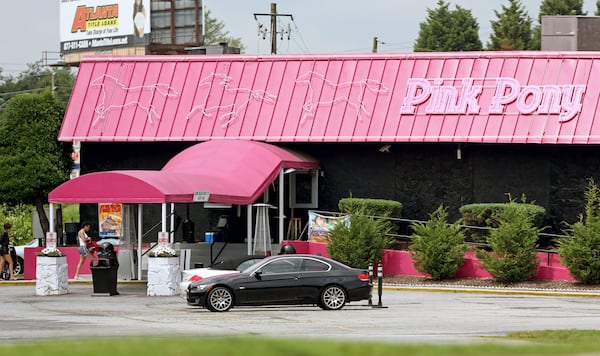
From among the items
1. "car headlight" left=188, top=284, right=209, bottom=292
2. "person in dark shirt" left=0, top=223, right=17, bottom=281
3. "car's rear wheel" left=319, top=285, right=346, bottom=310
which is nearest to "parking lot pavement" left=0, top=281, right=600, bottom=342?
"car's rear wheel" left=319, top=285, right=346, bottom=310

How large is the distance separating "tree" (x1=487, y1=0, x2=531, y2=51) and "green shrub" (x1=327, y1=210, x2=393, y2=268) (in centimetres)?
5718

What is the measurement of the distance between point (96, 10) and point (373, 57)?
4672cm

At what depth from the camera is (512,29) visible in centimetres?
9550

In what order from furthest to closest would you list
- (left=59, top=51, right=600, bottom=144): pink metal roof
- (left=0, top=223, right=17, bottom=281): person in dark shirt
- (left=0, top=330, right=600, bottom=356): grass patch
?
(left=59, top=51, right=600, bottom=144): pink metal roof < (left=0, top=223, right=17, bottom=281): person in dark shirt < (left=0, top=330, right=600, bottom=356): grass patch

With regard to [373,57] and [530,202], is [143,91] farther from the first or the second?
[530,202]

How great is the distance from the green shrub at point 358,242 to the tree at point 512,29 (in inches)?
2251

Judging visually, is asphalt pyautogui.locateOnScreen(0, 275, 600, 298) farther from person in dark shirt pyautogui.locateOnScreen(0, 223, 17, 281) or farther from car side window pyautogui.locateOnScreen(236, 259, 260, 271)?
person in dark shirt pyautogui.locateOnScreen(0, 223, 17, 281)

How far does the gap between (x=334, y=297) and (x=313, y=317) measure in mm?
2494

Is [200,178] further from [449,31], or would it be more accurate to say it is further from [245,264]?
[449,31]

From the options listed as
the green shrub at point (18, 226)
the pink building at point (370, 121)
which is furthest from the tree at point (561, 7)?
the pink building at point (370, 121)

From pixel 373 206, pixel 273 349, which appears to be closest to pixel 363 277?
pixel 373 206

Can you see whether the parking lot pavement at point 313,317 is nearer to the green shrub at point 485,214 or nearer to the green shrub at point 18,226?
the green shrub at point 485,214

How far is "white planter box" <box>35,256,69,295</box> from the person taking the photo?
35.9m

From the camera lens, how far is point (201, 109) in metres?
45.3
